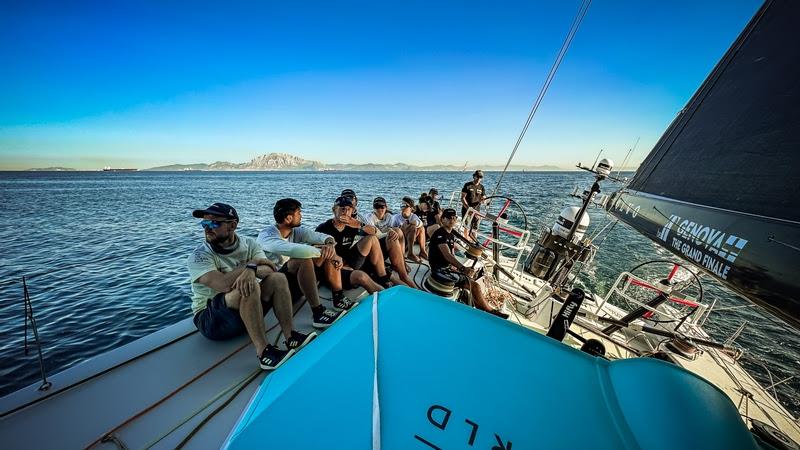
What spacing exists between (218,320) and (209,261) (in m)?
0.60

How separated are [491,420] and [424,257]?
5.27 metres

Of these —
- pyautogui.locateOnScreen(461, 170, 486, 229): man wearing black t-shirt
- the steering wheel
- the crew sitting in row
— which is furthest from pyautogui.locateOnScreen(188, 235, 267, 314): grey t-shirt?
pyautogui.locateOnScreen(461, 170, 486, 229): man wearing black t-shirt

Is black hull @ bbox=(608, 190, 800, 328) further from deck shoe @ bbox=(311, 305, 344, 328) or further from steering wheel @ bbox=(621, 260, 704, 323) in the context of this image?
deck shoe @ bbox=(311, 305, 344, 328)

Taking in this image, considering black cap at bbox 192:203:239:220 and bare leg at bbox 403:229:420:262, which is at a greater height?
black cap at bbox 192:203:239:220

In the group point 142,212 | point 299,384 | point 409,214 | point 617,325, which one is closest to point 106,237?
point 142,212

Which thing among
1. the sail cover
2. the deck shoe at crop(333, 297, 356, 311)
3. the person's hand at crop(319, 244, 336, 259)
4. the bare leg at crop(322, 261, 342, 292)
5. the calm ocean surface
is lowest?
the calm ocean surface

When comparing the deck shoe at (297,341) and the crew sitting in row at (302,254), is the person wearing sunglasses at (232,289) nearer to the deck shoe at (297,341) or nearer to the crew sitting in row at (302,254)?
the deck shoe at (297,341)

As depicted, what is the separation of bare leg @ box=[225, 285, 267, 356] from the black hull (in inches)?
139

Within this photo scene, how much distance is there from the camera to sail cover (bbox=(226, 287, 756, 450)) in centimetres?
97

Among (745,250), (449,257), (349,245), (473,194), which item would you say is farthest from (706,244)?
(473,194)

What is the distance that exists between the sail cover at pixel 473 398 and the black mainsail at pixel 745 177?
38.3 inches

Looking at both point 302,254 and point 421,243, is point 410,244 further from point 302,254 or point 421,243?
point 302,254

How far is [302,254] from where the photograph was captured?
3.09 m

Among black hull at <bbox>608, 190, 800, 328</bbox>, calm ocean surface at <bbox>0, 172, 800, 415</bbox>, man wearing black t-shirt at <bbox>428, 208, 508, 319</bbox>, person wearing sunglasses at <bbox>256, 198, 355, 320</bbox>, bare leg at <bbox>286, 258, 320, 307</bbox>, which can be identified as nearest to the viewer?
black hull at <bbox>608, 190, 800, 328</bbox>
